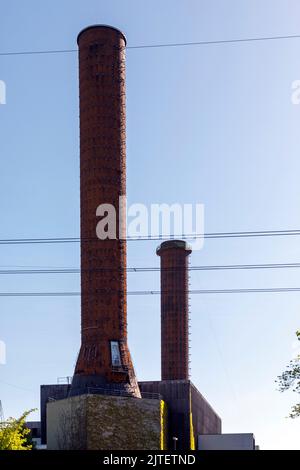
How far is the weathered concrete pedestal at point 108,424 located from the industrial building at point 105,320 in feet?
0.17

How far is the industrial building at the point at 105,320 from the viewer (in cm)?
3656

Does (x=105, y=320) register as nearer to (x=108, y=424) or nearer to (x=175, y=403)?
(x=108, y=424)

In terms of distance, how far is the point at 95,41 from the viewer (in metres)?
40.4

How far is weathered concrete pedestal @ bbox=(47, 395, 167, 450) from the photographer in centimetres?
3569

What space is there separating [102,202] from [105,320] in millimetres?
6676

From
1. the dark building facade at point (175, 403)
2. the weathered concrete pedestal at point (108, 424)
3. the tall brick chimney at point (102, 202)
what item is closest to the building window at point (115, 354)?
the tall brick chimney at point (102, 202)

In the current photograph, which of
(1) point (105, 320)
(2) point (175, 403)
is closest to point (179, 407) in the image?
(2) point (175, 403)

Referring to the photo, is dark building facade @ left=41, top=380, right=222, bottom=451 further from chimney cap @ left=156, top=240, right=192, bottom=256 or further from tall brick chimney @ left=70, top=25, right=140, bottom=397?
chimney cap @ left=156, top=240, right=192, bottom=256

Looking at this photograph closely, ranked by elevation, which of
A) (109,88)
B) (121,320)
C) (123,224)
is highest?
(109,88)

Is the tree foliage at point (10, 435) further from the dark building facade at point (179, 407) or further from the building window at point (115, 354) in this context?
the dark building facade at point (179, 407)

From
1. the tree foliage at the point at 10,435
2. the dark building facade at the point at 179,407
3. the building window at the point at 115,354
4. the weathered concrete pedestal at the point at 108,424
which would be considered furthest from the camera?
the dark building facade at the point at 179,407
